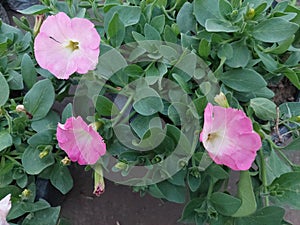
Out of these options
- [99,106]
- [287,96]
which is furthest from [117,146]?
[287,96]

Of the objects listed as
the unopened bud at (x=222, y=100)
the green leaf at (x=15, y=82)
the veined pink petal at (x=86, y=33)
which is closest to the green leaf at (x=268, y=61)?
the unopened bud at (x=222, y=100)

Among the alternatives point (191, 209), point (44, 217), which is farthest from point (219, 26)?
point (44, 217)

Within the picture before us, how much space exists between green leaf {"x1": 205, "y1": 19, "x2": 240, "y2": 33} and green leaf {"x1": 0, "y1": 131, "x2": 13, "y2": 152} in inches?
11.2

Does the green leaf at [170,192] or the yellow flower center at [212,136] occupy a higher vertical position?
the yellow flower center at [212,136]

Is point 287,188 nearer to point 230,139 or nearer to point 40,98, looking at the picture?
point 230,139

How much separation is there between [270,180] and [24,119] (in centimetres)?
33

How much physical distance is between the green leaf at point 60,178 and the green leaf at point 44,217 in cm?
3

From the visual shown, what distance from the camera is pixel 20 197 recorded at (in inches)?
26.8

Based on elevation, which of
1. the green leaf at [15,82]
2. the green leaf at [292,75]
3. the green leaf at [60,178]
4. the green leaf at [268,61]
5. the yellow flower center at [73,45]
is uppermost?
the yellow flower center at [73,45]

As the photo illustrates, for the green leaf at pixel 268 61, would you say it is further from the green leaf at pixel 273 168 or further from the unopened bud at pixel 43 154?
the unopened bud at pixel 43 154

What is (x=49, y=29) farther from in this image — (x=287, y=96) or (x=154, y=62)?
(x=287, y=96)

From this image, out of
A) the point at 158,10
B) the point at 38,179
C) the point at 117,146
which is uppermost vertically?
the point at 158,10

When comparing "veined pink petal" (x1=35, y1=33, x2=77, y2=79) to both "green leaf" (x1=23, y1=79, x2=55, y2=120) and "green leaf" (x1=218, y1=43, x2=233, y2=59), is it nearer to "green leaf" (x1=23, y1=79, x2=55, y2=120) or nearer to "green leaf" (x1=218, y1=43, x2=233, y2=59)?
"green leaf" (x1=23, y1=79, x2=55, y2=120)

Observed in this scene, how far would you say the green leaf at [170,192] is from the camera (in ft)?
2.16
